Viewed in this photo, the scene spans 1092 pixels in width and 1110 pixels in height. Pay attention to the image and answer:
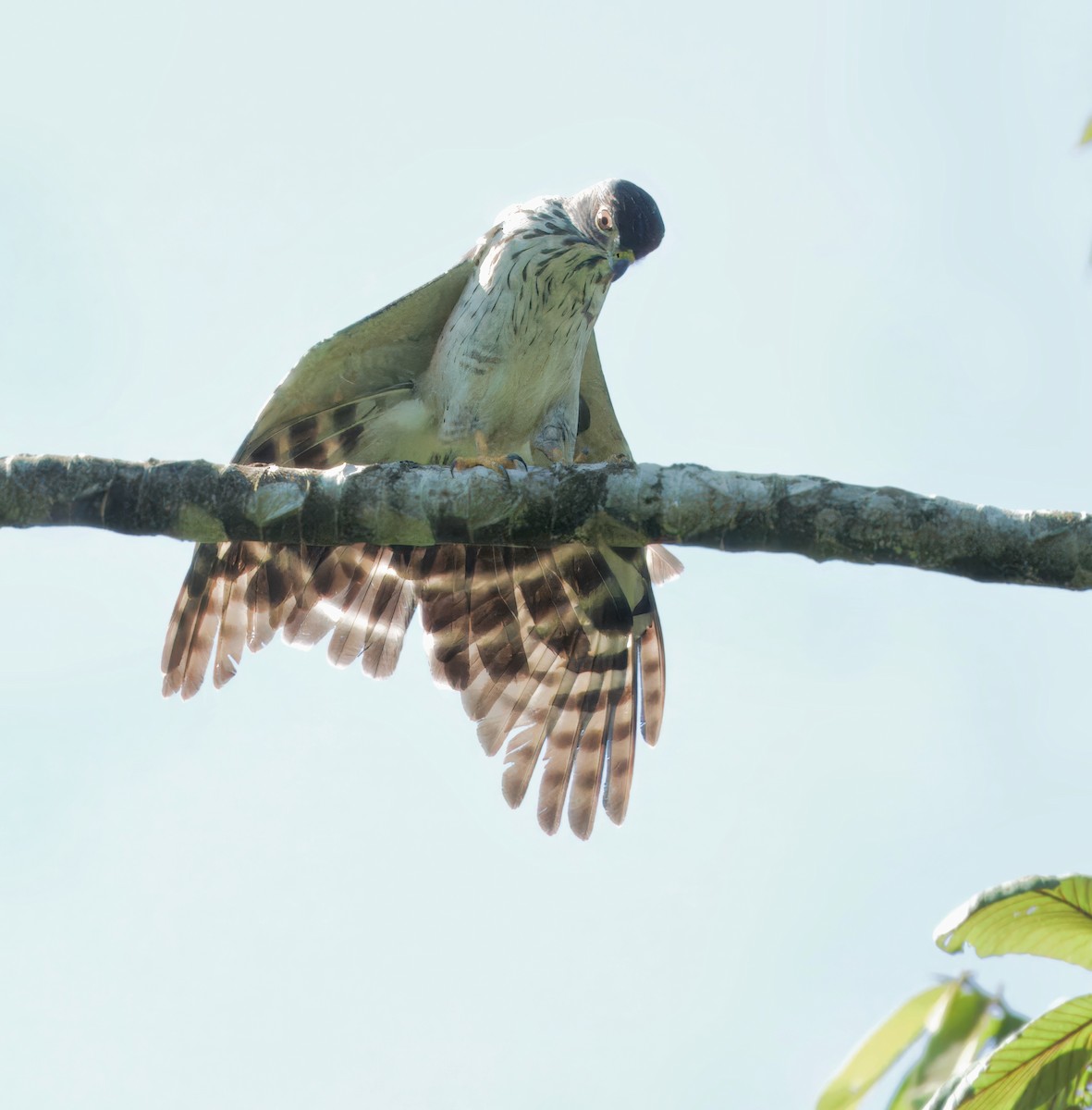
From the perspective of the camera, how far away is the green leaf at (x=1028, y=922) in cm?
265

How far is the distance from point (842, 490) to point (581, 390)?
2681 millimetres

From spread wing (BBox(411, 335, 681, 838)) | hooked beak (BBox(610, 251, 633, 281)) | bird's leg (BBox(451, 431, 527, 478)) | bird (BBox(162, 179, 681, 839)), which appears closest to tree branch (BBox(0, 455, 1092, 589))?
bird's leg (BBox(451, 431, 527, 478))

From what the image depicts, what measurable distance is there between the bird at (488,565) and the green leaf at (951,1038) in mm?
2370

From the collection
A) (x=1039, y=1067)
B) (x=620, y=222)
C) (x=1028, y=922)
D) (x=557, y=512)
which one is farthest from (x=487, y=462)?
(x=1039, y=1067)

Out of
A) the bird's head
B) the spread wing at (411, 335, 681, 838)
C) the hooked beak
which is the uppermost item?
the bird's head

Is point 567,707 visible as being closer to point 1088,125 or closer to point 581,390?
point 581,390

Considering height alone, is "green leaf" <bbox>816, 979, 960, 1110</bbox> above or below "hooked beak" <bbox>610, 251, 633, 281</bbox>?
below

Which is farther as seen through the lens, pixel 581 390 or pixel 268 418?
pixel 581 390

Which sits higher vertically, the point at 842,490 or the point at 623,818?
the point at 842,490

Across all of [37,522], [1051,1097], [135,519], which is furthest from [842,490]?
[37,522]

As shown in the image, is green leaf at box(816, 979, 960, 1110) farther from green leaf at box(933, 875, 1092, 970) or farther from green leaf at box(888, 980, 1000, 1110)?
green leaf at box(933, 875, 1092, 970)

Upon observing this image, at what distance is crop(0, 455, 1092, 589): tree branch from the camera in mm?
3408

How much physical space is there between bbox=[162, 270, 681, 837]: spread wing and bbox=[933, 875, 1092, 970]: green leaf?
9.56 ft

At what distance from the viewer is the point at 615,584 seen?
221 inches
